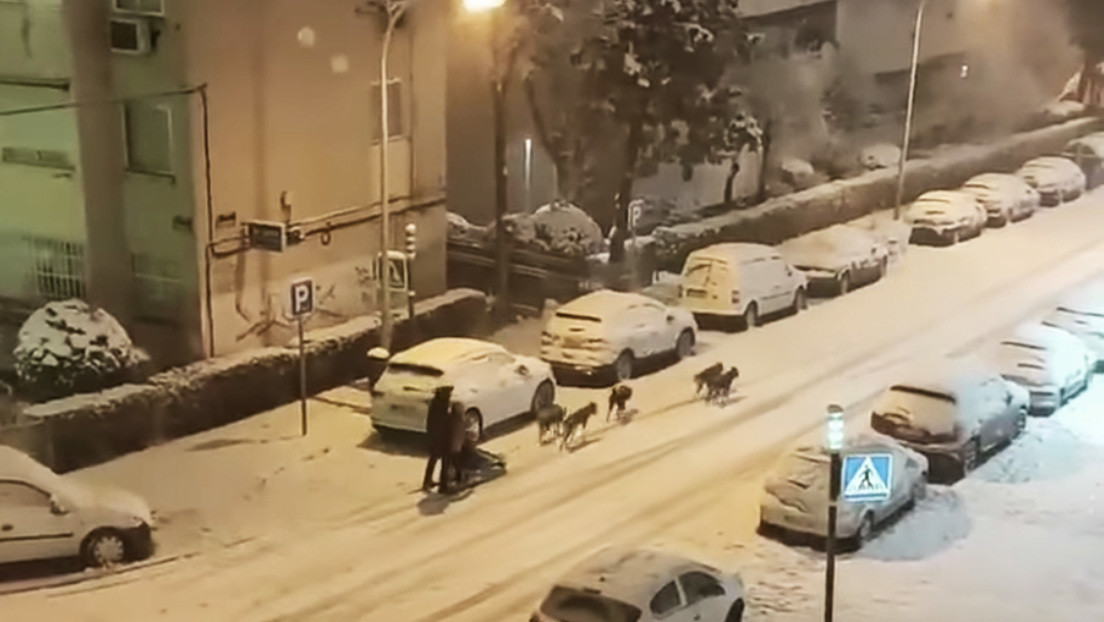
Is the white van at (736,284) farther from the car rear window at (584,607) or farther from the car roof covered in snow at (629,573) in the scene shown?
the car rear window at (584,607)

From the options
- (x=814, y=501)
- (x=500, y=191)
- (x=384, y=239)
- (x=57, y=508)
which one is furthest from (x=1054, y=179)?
(x=57, y=508)

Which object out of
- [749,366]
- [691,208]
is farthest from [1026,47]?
[749,366]

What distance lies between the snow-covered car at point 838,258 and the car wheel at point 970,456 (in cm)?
842

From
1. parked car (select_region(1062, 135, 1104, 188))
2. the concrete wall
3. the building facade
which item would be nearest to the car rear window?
the building facade

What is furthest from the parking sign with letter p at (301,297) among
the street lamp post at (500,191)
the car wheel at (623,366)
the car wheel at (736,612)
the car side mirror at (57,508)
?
the car wheel at (736,612)

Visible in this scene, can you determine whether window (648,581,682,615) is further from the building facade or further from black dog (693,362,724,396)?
the building facade

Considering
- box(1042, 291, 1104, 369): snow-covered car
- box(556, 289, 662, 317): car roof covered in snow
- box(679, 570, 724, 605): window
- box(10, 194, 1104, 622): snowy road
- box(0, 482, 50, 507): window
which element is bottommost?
box(10, 194, 1104, 622): snowy road

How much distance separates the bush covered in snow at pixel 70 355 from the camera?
21812 millimetres

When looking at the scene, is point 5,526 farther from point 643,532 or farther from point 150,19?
point 150,19

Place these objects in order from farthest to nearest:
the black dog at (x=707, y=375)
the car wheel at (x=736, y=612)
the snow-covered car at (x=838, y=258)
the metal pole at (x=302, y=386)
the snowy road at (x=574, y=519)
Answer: the snow-covered car at (x=838, y=258), the black dog at (x=707, y=375), the metal pole at (x=302, y=386), the snowy road at (x=574, y=519), the car wheel at (x=736, y=612)

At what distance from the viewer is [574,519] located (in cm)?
1959

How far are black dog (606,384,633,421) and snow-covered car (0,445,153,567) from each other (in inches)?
276

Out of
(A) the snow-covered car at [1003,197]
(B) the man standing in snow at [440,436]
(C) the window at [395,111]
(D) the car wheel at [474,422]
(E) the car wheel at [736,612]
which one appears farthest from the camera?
(A) the snow-covered car at [1003,197]

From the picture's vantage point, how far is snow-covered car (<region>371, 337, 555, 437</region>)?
852 inches
